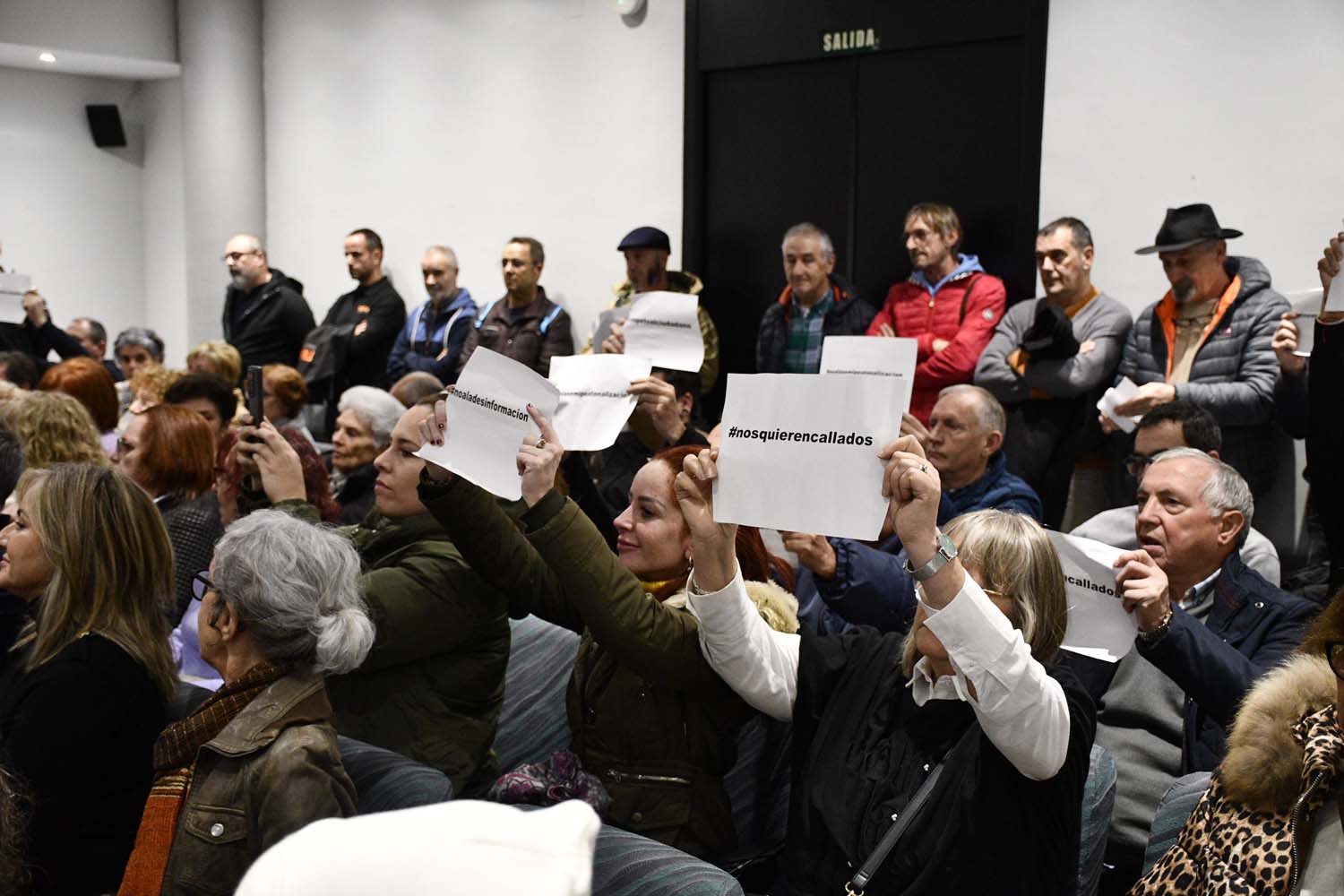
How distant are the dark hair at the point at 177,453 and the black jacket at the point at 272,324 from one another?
205 inches

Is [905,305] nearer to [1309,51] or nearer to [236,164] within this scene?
[1309,51]

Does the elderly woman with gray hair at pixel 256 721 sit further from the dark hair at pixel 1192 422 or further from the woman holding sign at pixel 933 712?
the dark hair at pixel 1192 422

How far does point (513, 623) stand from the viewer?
345 cm

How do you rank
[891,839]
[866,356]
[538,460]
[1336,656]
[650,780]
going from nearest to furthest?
[1336,656]
[891,839]
[650,780]
[538,460]
[866,356]

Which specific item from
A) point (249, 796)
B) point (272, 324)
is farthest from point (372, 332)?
point (249, 796)

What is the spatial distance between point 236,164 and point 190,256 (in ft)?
2.71

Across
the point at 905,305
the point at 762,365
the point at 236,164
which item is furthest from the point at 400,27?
the point at 905,305

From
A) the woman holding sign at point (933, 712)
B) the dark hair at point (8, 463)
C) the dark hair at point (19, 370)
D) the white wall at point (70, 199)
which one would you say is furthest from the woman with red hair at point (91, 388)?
the white wall at point (70, 199)

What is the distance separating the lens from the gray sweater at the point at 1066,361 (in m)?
5.52

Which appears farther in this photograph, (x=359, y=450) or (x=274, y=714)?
(x=359, y=450)

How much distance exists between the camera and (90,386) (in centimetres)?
611

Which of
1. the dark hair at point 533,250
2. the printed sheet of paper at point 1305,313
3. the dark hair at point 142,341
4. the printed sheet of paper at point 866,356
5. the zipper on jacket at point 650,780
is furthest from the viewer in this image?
the dark hair at point 142,341

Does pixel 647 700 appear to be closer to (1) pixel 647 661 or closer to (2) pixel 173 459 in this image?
(1) pixel 647 661

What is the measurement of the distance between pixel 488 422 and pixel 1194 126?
4.39 metres
